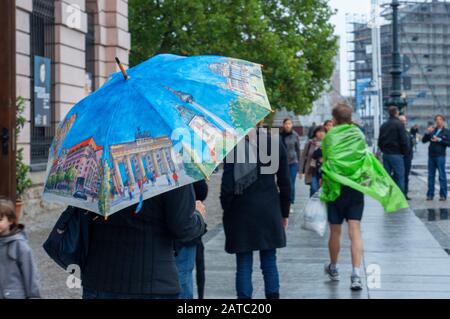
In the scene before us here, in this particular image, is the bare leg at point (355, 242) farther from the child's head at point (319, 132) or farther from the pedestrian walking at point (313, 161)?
the child's head at point (319, 132)

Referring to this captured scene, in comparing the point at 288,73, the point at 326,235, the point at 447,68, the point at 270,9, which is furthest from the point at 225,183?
the point at 447,68

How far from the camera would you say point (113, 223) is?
13.9 feet

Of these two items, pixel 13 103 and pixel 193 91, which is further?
pixel 13 103

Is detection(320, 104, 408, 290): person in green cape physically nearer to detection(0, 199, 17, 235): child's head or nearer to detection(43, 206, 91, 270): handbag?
detection(0, 199, 17, 235): child's head

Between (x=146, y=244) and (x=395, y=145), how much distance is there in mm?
12955

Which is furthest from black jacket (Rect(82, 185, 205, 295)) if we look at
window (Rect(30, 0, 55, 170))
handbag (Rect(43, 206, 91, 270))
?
window (Rect(30, 0, 55, 170))

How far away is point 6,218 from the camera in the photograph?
4984mm

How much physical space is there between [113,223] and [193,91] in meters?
0.74

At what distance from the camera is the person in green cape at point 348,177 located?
26.9ft

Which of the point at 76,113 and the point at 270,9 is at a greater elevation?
the point at 270,9

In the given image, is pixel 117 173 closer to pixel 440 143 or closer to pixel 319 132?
pixel 319 132

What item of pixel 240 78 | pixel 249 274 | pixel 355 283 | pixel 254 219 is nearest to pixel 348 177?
pixel 355 283

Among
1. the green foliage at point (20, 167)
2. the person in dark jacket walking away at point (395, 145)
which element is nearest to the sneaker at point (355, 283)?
the green foliage at point (20, 167)

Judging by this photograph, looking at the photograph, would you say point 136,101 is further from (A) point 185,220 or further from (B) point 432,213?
(B) point 432,213
